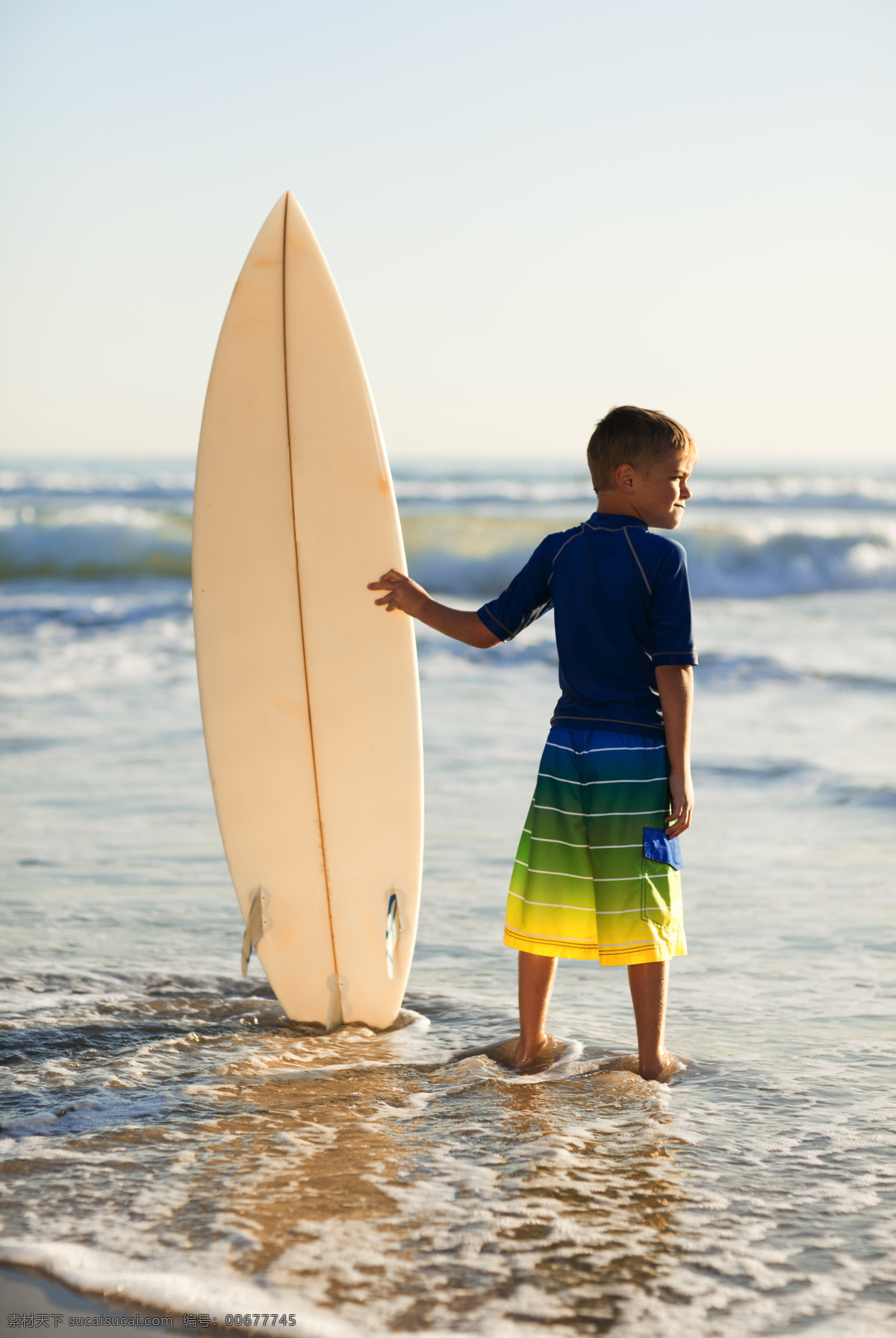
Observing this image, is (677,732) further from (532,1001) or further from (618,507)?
(532,1001)

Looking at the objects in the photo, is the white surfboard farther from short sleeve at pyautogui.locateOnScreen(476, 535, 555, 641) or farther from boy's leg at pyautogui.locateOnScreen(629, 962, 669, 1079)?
boy's leg at pyautogui.locateOnScreen(629, 962, 669, 1079)

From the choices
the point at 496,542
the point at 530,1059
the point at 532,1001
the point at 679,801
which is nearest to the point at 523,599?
the point at 679,801

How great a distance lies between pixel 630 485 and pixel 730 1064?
1164 millimetres

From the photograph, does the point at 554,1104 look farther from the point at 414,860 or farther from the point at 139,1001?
the point at 139,1001

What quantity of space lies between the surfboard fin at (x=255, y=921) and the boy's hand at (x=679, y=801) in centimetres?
96

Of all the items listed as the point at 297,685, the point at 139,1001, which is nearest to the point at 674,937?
the point at 297,685

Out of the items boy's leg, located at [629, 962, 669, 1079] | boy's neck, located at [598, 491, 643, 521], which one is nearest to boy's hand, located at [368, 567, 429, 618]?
boy's neck, located at [598, 491, 643, 521]

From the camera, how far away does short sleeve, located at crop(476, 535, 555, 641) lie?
2268mm

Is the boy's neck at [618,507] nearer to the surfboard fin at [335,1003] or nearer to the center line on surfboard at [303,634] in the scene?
the center line on surfboard at [303,634]

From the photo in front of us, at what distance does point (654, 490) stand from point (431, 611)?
0.48m

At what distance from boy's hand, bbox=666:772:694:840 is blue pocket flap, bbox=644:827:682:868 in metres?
0.02

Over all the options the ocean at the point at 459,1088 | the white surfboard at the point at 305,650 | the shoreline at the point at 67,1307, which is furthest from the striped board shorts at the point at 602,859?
the shoreline at the point at 67,1307

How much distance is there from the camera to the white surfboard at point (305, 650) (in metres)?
2.67

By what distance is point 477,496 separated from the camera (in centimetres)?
2230
